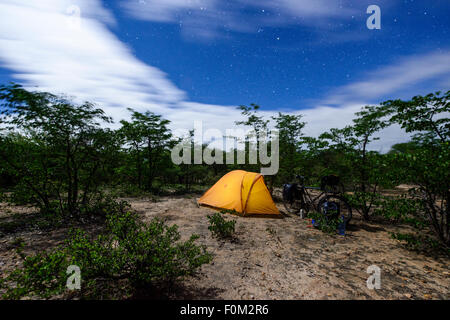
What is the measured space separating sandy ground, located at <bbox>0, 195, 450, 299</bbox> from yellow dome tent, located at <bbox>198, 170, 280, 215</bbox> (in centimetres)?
143

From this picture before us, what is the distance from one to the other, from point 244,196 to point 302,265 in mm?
4338

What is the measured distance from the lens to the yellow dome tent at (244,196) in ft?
26.8

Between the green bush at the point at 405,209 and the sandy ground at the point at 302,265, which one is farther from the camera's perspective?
the green bush at the point at 405,209

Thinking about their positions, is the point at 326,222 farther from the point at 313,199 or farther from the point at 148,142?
the point at 148,142

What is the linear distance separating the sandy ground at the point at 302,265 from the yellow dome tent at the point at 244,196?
1426mm

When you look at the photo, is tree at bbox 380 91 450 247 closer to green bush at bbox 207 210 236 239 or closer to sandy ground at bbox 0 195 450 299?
sandy ground at bbox 0 195 450 299

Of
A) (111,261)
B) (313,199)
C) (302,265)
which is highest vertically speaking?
(313,199)

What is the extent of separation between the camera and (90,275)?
2.70m

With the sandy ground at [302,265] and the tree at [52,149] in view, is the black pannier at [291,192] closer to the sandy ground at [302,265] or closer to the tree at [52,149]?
the sandy ground at [302,265]

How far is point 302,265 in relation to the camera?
418 centimetres

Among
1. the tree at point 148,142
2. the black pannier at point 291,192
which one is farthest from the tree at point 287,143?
the tree at point 148,142

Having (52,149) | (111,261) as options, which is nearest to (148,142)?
(52,149)
